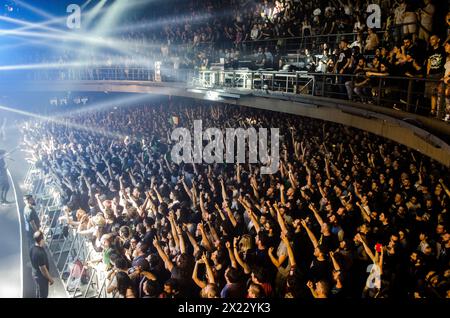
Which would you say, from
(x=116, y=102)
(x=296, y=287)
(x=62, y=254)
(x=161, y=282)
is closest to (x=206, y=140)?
(x=62, y=254)

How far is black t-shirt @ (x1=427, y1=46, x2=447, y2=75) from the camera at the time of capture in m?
4.79

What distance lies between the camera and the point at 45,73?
61.7ft

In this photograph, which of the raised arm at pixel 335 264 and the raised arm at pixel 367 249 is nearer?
the raised arm at pixel 335 264

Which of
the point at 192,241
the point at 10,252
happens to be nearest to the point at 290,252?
the point at 192,241

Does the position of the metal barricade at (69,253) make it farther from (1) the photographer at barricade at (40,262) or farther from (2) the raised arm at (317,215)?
(2) the raised arm at (317,215)

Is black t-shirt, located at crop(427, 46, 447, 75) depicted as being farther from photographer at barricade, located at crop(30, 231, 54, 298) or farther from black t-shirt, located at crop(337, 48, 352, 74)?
photographer at barricade, located at crop(30, 231, 54, 298)

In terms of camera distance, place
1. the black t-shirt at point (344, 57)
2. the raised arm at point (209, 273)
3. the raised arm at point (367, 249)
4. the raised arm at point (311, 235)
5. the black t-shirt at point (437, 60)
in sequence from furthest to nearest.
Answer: the black t-shirt at point (344, 57), the black t-shirt at point (437, 60), the raised arm at point (311, 235), the raised arm at point (209, 273), the raised arm at point (367, 249)

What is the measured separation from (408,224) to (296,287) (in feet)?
5.62

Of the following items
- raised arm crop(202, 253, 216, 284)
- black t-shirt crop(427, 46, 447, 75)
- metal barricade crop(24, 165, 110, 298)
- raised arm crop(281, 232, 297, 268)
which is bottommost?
metal barricade crop(24, 165, 110, 298)

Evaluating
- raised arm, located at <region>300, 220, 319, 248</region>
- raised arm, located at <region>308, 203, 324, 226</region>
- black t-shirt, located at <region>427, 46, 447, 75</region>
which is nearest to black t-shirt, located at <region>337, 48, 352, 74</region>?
black t-shirt, located at <region>427, 46, 447, 75</region>

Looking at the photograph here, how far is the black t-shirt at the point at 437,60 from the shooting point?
4.79 m

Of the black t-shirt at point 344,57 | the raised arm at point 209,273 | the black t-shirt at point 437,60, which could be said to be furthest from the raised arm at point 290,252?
the black t-shirt at point 344,57

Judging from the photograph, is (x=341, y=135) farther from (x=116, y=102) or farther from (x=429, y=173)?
(x=116, y=102)

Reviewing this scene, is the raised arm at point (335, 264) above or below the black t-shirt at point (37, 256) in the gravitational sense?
above
